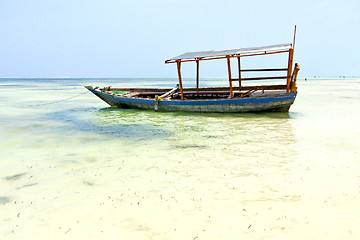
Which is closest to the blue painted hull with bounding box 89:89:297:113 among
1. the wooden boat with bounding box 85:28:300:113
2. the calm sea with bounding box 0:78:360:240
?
the wooden boat with bounding box 85:28:300:113

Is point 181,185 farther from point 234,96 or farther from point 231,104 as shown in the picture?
point 234,96

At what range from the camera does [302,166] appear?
5238 millimetres

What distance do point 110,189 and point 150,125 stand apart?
6107 millimetres

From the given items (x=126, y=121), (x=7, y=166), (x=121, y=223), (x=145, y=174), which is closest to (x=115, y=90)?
(x=126, y=121)

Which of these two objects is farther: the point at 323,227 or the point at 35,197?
the point at 35,197

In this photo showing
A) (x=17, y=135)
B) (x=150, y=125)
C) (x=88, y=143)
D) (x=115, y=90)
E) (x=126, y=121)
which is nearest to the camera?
(x=88, y=143)

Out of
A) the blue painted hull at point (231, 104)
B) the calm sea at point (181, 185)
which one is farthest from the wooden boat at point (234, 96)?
the calm sea at point (181, 185)

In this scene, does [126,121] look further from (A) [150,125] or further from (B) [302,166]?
(B) [302,166]

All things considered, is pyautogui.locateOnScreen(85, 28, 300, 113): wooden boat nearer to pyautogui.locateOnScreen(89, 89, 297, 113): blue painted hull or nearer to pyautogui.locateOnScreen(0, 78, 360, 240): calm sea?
pyautogui.locateOnScreen(89, 89, 297, 113): blue painted hull

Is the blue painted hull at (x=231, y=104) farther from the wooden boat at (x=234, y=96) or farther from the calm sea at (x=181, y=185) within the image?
the calm sea at (x=181, y=185)

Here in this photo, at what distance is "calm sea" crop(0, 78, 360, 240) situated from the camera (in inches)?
124

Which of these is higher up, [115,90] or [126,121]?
[115,90]

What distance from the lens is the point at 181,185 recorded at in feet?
14.4

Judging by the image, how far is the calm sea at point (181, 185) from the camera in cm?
315
